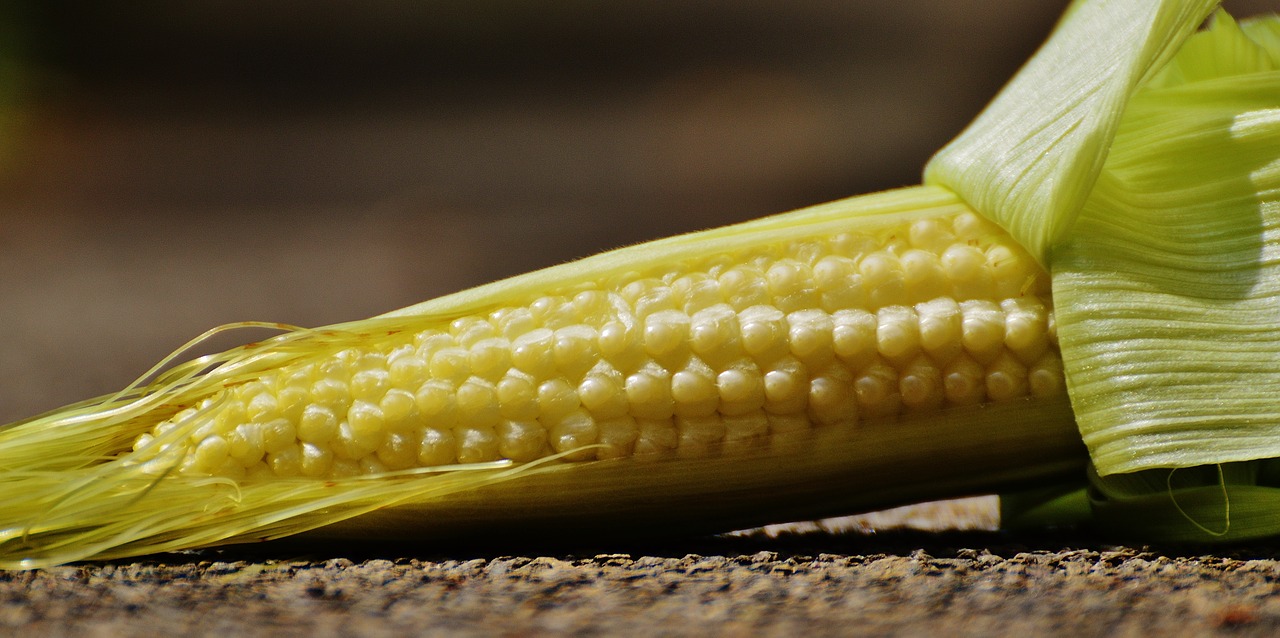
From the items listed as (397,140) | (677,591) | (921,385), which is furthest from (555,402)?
(397,140)

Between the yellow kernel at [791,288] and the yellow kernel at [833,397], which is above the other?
the yellow kernel at [791,288]

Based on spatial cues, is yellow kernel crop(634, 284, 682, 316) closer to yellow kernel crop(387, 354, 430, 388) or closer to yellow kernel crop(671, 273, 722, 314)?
yellow kernel crop(671, 273, 722, 314)

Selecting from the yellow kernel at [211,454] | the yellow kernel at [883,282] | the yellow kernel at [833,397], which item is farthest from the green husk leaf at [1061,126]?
the yellow kernel at [211,454]

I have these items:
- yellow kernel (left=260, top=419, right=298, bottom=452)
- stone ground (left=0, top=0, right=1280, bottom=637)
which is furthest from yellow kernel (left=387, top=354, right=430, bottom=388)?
stone ground (left=0, top=0, right=1280, bottom=637)

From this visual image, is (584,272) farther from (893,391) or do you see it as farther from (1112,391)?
(1112,391)

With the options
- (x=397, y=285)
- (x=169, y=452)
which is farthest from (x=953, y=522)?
(x=397, y=285)

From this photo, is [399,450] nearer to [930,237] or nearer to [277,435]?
[277,435]

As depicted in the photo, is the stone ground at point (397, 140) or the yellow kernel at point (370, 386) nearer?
the yellow kernel at point (370, 386)

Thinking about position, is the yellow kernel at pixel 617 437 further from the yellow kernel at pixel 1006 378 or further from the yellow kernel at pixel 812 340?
the yellow kernel at pixel 1006 378
